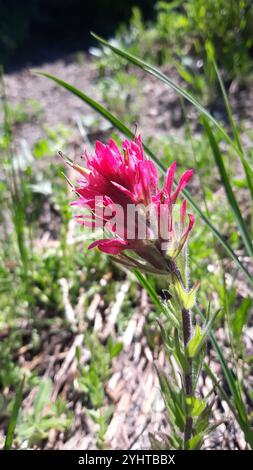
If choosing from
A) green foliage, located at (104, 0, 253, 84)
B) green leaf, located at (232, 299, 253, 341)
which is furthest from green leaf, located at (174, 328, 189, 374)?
green foliage, located at (104, 0, 253, 84)

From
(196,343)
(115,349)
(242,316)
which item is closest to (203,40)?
(115,349)

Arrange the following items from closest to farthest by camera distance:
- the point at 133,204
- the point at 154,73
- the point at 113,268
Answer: the point at 133,204
the point at 154,73
the point at 113,268

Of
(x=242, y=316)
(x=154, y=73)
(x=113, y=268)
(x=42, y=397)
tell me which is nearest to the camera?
(x=154, y=73)

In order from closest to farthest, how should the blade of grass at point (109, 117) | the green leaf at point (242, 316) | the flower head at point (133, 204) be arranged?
the flower head at point (133, 204), the blade of grass at point (109, 117), the green leaf at point (242, 316)

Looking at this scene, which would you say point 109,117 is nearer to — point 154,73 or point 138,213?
point 154,73

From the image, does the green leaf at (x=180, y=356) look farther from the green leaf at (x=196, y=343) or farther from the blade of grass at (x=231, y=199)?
the blade of grass at (x=231, y=199)
